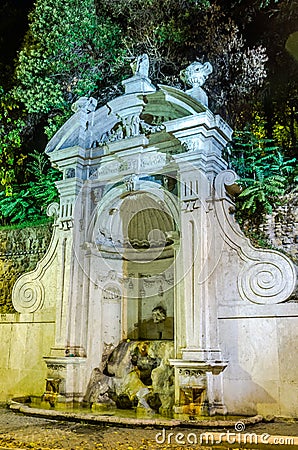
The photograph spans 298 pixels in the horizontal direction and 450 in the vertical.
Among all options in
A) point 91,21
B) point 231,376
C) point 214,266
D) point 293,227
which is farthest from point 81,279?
point 91,21

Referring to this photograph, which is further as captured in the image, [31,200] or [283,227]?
[31,200]

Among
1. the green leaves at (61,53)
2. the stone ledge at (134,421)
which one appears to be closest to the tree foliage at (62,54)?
the green leaves at (61,53)

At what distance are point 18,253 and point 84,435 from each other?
6046mm

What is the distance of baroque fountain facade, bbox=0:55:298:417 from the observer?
23.2 feet

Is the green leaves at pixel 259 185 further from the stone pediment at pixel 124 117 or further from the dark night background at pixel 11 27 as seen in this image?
the dark night background at pixel 11 27

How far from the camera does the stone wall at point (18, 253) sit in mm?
10812

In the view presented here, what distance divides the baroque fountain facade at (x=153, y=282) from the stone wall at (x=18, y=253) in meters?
1.26

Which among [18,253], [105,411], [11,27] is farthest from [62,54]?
[105,411]

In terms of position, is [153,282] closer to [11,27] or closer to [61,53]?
[61,53]

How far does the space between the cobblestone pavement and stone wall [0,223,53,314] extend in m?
4.40

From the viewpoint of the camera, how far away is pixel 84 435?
587 cm

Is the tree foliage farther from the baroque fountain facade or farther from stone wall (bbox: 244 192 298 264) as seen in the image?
stone wall (bbox: 244 192 298 264)

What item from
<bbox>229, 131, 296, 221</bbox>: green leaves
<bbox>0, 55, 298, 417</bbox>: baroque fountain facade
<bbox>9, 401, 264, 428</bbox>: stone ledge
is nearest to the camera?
<bbox>9, 401, 264, 428</bbox>: stone ledge

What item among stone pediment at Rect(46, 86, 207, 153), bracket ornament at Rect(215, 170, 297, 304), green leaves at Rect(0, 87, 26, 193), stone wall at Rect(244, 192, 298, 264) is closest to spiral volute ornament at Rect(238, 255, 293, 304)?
bracket ornament at Rect(215, 170, 297, 304)
